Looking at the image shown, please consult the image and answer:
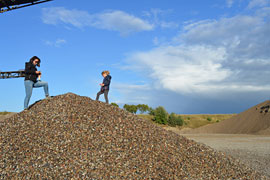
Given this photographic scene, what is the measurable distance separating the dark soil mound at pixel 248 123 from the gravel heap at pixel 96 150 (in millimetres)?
17637

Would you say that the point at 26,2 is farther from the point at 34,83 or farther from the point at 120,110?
the point at 120,110

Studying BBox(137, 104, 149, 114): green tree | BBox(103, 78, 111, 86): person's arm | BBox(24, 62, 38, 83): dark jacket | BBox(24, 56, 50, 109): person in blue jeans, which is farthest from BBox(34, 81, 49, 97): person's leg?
BBox(137, 104, 149, 114): green tree

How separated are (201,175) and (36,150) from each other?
3926 millimetres

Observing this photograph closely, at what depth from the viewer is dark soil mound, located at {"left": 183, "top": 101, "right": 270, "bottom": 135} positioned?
75.3 ft

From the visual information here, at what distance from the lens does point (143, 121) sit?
7.90m

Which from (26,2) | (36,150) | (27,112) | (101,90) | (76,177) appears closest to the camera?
(76,177)

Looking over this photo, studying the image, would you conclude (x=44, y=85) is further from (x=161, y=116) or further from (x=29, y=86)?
(x=161, y=116)

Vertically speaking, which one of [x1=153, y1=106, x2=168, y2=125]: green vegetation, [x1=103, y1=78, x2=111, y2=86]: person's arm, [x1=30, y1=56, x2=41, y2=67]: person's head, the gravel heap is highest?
[x1=30, y1=56, x2=41, y2=67]: person's head

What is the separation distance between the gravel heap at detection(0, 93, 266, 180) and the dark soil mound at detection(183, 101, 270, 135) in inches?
694

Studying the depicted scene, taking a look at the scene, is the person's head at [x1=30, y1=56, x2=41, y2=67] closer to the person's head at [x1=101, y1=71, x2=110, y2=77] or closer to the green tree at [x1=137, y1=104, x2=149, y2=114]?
the person's head at [x1=101, y1=71, x2=110, y2=77]

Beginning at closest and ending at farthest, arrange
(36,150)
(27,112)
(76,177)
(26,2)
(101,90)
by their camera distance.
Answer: (76,177), (36,150), (27,112), (101,90), (26,2)

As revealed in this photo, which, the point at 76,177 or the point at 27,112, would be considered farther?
the point at 27,112

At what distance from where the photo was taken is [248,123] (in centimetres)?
2444

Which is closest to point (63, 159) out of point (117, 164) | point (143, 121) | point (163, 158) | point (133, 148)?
point (117, 164)
